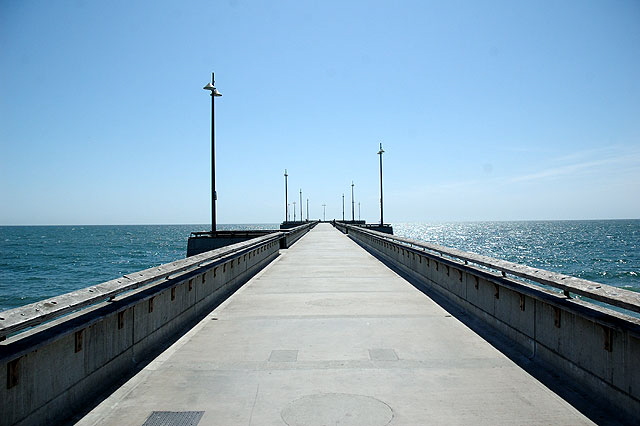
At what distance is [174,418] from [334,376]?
209 cm

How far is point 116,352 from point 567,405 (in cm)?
537

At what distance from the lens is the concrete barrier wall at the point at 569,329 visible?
5.01 meters

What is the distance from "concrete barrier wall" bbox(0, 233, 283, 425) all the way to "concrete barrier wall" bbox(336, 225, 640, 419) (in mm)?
5574

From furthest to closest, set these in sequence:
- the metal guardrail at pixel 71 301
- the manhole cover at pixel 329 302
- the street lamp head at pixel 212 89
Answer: the street lamp head at pixel 212 89
the manhole cover at pixel 329 302
the metal guardrail at pixel 71 301

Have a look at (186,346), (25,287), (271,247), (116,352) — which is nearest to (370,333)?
(186,346)

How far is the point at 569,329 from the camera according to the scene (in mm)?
6129

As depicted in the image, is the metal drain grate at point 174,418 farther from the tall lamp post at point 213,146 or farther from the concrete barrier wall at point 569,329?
the tall lamp post at point 213,146

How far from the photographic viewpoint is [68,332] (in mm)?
5086

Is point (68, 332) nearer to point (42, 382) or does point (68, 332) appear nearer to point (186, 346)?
point (42, 382)

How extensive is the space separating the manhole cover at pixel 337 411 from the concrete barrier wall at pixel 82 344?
2.28 m

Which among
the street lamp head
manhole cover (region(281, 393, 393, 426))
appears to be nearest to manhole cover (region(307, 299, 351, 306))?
manhole cover (region(281, 393, 393, 426))

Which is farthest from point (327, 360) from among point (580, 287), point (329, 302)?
point (329, 302)

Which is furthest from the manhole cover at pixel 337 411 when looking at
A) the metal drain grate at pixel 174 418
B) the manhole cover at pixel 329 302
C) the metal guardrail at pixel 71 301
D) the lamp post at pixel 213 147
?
the lamp post at pixel 213 147

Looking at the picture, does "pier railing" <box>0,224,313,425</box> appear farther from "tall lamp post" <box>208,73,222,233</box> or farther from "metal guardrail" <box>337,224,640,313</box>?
"tall lamp post" <box>208,73,222,233</box>
